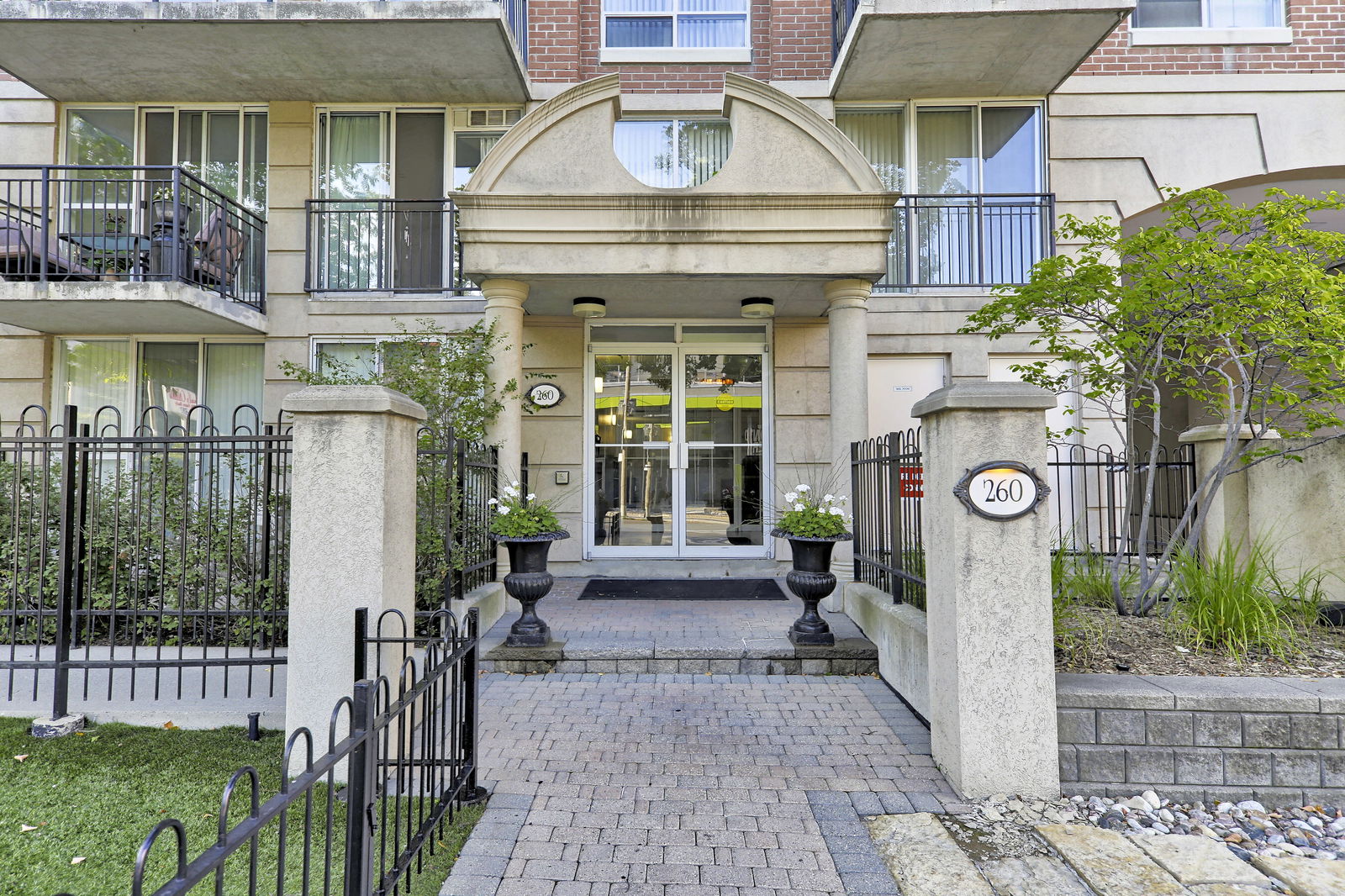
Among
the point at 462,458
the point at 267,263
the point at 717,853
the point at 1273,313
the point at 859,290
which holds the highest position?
the point at 267,263

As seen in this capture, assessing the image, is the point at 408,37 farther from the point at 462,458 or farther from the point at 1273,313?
the point at 1273,313

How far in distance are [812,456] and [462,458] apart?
474 centimetres

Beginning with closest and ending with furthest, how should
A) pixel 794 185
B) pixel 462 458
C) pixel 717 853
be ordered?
pixel 717 853
pixel 462 458
pixel 794 185

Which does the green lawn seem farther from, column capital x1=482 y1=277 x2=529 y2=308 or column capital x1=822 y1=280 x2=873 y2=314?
column capital x1=822 y1=280 x2=873 y2=314

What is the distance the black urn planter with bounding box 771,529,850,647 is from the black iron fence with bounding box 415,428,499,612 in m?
2.45

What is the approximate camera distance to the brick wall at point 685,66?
9.34 m

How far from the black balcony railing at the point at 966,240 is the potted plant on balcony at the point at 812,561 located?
183 inches

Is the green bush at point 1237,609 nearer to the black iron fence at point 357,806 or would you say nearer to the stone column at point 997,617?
the stone column at point 997,617

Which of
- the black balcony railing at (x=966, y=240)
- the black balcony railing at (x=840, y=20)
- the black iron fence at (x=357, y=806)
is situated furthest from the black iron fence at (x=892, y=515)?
the black balcony railing at (x=840, y=20)

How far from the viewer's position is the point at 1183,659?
4.01m

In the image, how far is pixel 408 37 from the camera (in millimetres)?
8023

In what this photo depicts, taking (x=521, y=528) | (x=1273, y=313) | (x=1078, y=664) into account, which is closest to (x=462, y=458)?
(x=521, y=528)

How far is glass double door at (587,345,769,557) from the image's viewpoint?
9.26 m

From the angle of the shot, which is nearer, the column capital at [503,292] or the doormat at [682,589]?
the column capital at [503,292]
